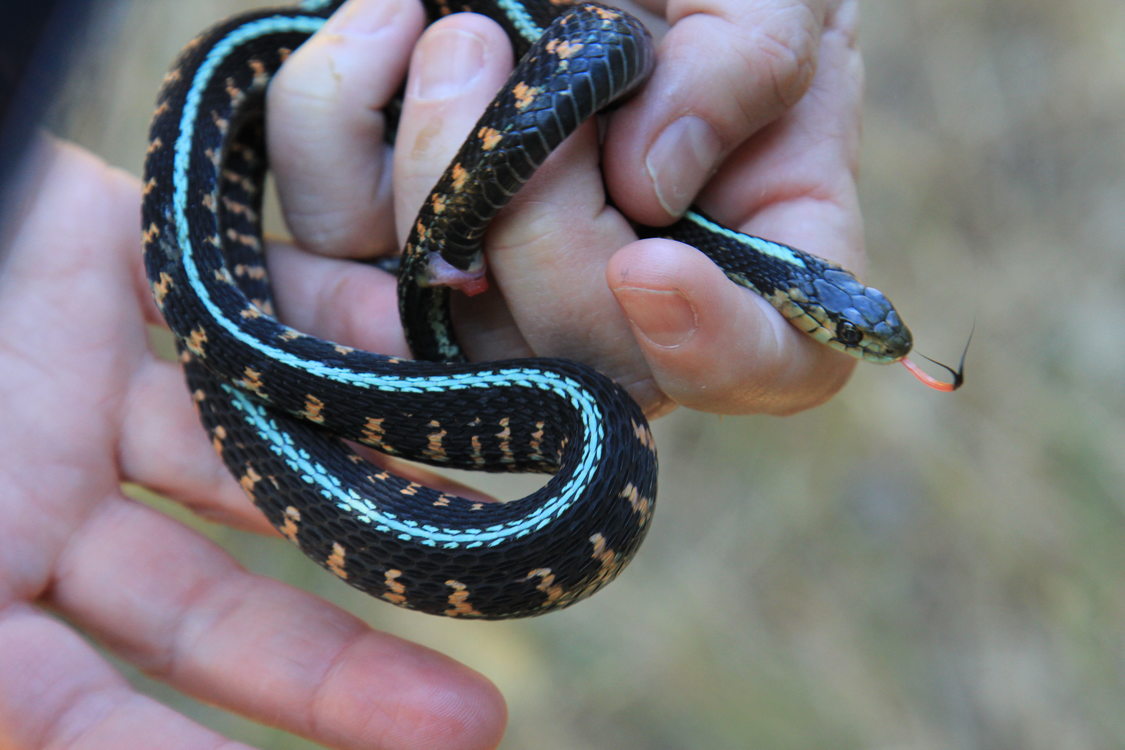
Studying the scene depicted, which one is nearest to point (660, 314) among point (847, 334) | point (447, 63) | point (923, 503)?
point (847, 334)

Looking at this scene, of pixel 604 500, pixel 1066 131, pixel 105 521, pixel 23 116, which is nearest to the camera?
pixel 23 116

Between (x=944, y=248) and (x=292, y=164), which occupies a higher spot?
(x=292, y=164)

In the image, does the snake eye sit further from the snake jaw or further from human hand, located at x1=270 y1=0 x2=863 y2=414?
the snake jaw

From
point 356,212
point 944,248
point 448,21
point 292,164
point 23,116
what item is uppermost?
point 23,116

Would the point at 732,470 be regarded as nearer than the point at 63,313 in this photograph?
No

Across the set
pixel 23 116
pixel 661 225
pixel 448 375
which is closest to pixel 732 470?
pixel 661 225

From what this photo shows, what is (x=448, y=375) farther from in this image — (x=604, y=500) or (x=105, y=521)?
(x=105, y=521)

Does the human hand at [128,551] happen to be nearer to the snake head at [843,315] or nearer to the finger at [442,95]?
the finger at [442,95]
